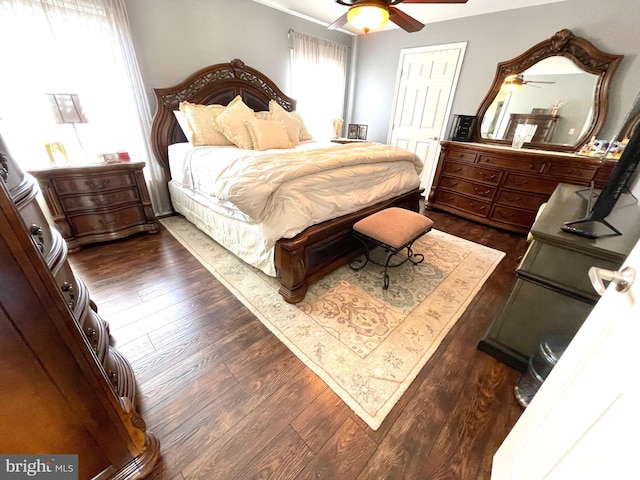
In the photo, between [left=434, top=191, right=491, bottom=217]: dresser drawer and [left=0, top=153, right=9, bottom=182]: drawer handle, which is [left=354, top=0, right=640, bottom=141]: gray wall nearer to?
[left=434, top=191, right=491, bottom=217]: dresser drawer

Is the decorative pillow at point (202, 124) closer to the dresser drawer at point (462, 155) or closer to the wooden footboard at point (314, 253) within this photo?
the wooden footboard at point (314, 253)

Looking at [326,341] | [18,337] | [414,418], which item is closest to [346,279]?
[326,341]

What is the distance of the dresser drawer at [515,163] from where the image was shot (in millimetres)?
2824

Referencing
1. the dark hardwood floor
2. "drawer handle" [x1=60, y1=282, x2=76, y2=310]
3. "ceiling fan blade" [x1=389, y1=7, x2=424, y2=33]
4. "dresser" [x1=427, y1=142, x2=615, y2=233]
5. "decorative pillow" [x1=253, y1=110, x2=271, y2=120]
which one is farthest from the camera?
"decorative pillow" [x1=253, y1=110, x2=271, y2=120]

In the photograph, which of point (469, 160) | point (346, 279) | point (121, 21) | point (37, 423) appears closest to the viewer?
point (37, 423)

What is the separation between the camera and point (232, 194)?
1648 millimetres

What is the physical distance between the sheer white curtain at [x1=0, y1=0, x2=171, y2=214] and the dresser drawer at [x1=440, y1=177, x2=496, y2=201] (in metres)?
3.79

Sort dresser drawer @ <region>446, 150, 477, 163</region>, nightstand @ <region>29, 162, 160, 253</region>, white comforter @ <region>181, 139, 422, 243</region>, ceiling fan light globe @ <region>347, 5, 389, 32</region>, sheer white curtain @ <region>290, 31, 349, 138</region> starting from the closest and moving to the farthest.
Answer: white comforter @ <region>181, 139, 422, 243</region> < ceiling fan light globe @ <region>347, 5, 389, 32</region> < nightstand @ <region>29, 162, 160, 253</region> < dresser drawer @ <region>446, 150, 477, 163</region> < sheer white curtain @ <region>290, 31, 349, 138</region>

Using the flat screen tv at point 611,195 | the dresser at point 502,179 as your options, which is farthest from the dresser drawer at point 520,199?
the flat screen tv at point 611,195

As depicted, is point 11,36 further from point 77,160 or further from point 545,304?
point 545,304

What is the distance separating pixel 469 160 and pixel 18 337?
400 centimetres

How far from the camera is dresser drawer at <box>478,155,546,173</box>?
2824mm

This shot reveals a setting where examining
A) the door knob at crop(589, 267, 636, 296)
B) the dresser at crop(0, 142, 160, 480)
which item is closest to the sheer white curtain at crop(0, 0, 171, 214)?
the dresser at crop(0, 142, 160, 480)

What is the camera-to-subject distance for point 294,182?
172 centimetres
